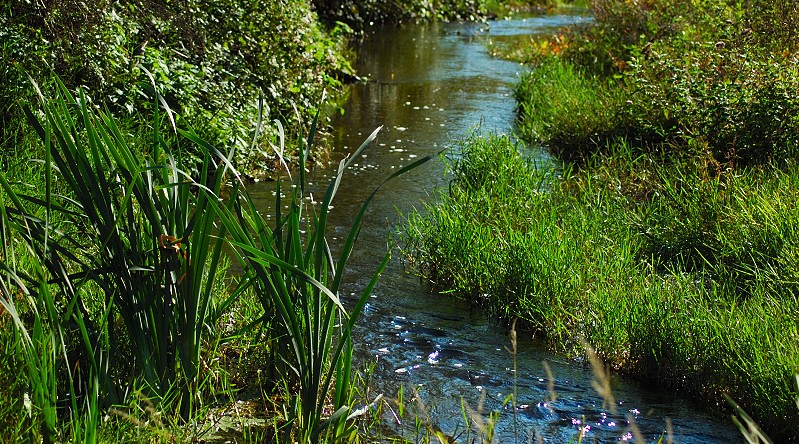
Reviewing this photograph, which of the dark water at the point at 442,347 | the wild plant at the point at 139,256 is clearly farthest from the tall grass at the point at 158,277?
the dark water at the point at 442,347

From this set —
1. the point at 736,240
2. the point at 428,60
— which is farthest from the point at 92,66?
the point at 428,60

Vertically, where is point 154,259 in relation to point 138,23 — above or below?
below

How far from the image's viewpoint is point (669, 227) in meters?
6.22

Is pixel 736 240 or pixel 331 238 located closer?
pixel 736 240

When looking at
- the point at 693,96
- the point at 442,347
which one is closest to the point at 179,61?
the point at 442,347

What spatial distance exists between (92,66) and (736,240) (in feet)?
15.5

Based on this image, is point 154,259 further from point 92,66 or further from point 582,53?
point 582,53

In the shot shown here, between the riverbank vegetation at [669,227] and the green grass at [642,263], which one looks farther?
the riverbank vegetation at [669,227]

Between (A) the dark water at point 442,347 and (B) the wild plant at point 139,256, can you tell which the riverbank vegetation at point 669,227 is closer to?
(A) the dark water at point 442,347

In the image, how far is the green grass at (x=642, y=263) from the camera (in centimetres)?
420

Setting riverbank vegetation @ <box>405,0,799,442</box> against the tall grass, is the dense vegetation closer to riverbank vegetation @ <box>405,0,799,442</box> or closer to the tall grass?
the tall grass

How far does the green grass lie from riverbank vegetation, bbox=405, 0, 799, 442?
12 mm

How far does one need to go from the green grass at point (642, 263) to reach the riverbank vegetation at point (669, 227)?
0.04 feet

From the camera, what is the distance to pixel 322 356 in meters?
3.19
